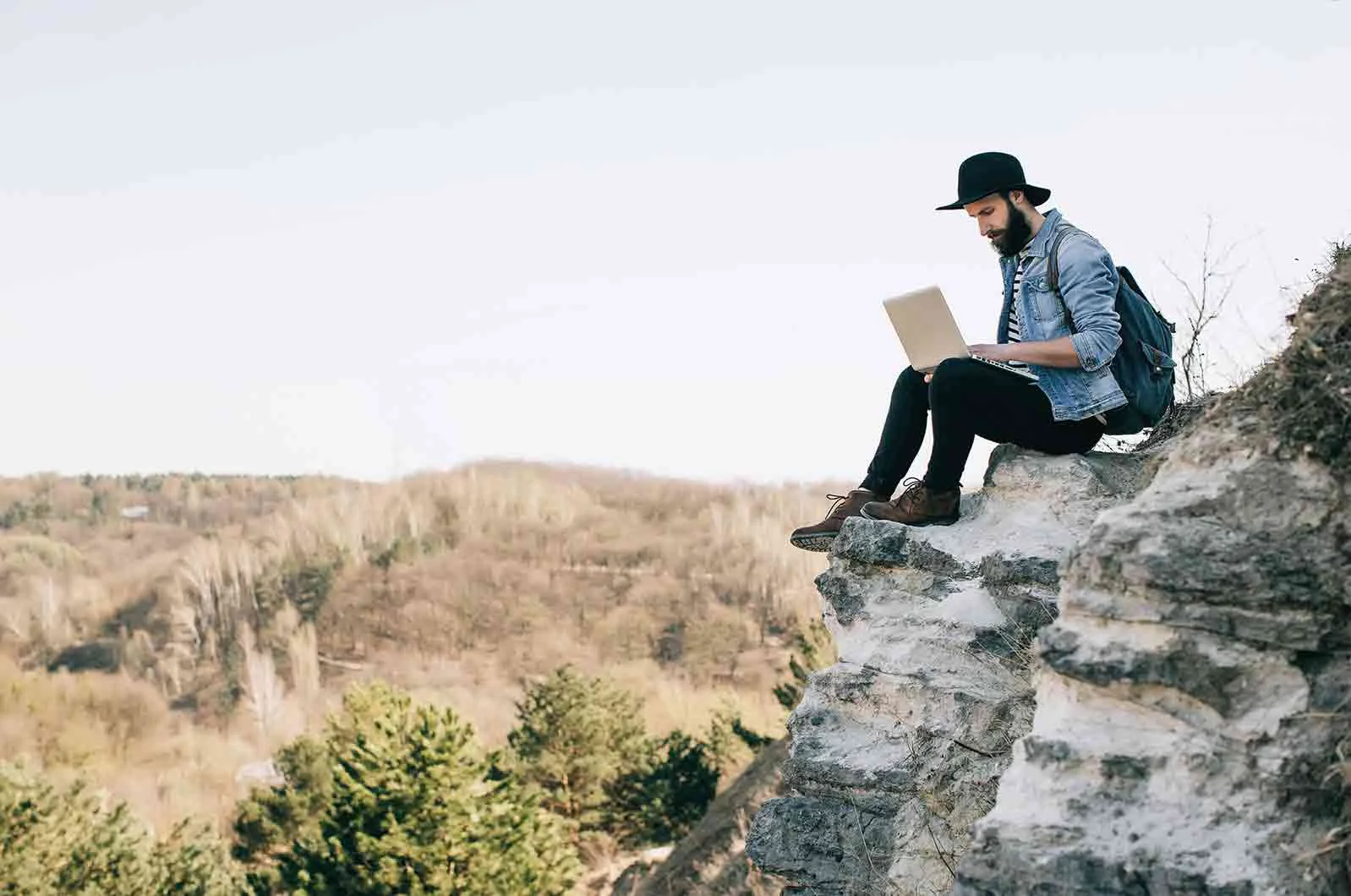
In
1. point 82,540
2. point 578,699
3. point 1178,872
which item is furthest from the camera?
point 82,540

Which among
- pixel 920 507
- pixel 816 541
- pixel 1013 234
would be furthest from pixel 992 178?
pixel 816 541

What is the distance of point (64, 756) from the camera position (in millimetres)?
42188

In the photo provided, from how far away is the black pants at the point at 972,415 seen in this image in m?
4.32

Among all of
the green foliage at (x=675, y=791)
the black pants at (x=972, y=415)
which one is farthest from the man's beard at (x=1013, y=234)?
the green foliage at (x=675, y=791)

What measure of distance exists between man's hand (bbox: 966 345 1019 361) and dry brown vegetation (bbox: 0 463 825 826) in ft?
128

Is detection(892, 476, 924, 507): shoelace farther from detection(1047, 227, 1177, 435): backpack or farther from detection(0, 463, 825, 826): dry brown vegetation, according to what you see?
detection(0, 463, 825, 826): dry brown vegetation

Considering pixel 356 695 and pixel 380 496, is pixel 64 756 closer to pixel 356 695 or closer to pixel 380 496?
pixel 356 695

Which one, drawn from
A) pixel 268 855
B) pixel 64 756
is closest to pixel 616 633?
pixel 64 756

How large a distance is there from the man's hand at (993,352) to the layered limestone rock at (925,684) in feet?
1.47

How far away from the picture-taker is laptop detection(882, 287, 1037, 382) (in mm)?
4367

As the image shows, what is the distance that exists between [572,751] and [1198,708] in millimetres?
21355

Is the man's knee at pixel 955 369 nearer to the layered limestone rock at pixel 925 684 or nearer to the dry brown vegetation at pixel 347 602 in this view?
the layered limestone rock at pixel 925 684

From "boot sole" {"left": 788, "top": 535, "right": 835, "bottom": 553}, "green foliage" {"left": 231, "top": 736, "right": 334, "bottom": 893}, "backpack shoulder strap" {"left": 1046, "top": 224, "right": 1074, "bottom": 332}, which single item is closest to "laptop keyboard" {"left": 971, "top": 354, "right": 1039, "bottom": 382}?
"backpack shoulder strap" {"left": 1046, "top": 224, "right": 1074, "bottom": 332}

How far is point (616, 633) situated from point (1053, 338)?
61.8 m
